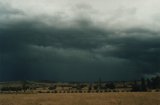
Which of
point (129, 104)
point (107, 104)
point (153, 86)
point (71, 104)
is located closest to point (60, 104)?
point (71, 104)

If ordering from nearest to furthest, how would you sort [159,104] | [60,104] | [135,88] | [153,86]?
[159,104]
[60,104]
[135,88]
[153,86]

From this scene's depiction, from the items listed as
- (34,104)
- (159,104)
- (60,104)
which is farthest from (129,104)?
(34,104)

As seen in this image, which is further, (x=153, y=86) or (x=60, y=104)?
(x=153, y=86)

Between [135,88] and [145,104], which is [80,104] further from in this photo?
[135,88]

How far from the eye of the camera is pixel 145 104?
5722 centimetres

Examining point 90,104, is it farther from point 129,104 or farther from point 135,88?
point 135,88

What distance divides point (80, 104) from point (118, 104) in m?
7.52

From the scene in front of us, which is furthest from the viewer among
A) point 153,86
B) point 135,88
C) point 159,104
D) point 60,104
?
point 153,86

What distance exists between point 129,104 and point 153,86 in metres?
144

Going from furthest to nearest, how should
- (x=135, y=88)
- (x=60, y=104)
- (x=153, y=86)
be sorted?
(x=153, y=86) → (x=135, y=88) → (x=60, y=104)

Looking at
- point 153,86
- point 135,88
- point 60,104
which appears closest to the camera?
point 60,104

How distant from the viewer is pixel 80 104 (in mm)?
57875

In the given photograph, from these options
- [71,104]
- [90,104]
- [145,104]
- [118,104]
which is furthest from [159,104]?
[71,104]

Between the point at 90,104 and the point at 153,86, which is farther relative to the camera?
the point at 153,86
